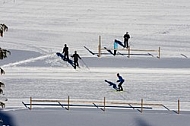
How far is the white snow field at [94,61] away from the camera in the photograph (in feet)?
87.6

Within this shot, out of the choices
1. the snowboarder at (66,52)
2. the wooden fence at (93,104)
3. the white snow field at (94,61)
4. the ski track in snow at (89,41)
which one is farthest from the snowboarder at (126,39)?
the wooden fence at (93,104)

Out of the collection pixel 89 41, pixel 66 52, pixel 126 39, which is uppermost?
pixel 126 39

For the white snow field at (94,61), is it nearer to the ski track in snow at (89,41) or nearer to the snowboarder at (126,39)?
the ski track in snow at (89,41)

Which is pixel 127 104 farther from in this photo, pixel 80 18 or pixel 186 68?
pixel 80 18

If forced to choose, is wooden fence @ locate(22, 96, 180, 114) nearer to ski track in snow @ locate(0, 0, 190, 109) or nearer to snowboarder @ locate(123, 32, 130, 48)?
ski track in snow @ locate(0, 0, 190, 109)

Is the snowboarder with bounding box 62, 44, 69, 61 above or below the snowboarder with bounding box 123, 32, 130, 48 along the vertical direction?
below

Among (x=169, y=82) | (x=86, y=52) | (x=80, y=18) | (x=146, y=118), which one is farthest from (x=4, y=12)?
(x=146, y=118)

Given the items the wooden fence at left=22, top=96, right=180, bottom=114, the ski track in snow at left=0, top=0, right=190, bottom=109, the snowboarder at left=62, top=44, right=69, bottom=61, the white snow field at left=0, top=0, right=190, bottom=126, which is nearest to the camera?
the white snow field at left=0, top=0, right=190, bottom=126

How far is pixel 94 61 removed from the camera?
1292 inches

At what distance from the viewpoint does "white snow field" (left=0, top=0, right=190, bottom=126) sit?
87.6 ft

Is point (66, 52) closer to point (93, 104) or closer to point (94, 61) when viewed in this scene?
point (94, 61)

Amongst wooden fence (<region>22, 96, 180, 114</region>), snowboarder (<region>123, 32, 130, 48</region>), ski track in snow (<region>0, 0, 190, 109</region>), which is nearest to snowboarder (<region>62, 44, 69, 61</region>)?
ski track in snow (<region>0, 0, 190, 109</region>)

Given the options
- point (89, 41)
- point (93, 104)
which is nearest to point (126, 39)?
point (89, 41)

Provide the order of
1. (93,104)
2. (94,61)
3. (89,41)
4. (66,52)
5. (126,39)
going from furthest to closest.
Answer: (89,41) < (126,39) < (94,61) < (66,52) < (93,104)
